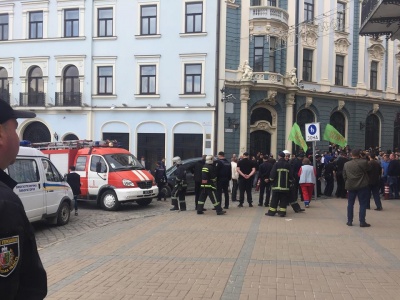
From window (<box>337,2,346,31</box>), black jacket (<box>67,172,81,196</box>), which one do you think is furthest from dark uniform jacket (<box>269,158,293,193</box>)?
window (<box>337,2,346,31</box>)

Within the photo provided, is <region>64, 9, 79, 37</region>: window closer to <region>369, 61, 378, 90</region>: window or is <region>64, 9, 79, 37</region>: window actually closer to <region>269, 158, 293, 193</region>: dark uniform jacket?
<region>269, 158, 293, 193</region>: dark uniform jacket

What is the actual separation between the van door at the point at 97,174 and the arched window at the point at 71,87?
13599mm

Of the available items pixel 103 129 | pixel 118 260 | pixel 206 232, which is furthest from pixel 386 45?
pixel 118 260

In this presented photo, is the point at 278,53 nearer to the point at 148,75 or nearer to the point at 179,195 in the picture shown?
the point at 148,75

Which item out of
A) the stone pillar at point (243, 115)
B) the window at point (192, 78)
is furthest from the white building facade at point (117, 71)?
the stone pillar at point (243, 115)

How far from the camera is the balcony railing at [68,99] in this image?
27.3 m

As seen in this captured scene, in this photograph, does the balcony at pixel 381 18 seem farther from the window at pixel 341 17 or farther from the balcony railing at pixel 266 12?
the window at pixel 341 17

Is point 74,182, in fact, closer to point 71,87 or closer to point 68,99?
point 68,99

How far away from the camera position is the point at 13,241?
1726 millimetres

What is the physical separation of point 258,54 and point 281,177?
16008 mm

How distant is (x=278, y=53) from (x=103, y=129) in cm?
1224

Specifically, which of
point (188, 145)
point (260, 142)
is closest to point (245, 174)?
point (188, 145)

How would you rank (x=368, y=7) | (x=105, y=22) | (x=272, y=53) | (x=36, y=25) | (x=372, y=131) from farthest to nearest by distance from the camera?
1. (x=372, y=131)
2. (x=36, y=25)
3. (x=105, y=22)
4. (x=272, y=53)
5. (x=368, y=7)

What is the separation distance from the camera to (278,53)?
26.6m
